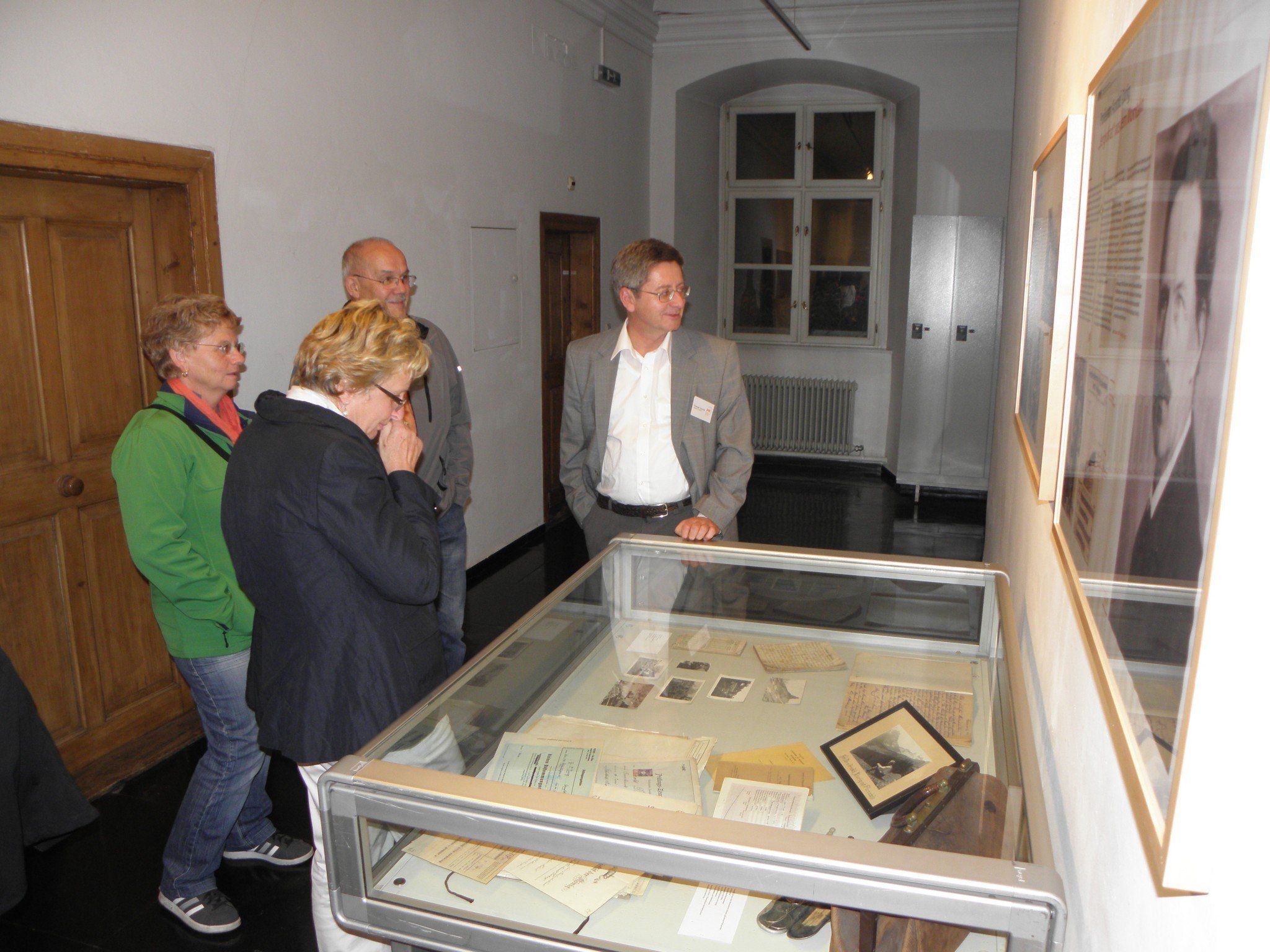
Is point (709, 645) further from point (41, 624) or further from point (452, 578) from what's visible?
point (41, 624)

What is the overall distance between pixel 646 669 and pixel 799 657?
348mm

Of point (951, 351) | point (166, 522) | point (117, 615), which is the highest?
point (951, 351)

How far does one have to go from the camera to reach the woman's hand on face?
210 centimetres

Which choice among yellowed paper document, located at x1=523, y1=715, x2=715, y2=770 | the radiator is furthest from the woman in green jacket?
the radiator

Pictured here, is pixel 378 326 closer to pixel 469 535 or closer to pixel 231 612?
pixel 231 612

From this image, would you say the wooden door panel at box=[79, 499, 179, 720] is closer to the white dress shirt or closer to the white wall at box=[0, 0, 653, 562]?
the white wall at box=[0, 0, 653, 562]

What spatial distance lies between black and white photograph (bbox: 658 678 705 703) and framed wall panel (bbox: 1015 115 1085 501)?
2.54ft

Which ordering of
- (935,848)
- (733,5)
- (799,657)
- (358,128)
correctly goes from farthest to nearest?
(733,5), (358,128), (799,657), (935,848)

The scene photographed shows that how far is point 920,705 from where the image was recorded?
183 centimetres

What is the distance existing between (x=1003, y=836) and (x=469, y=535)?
4.61 m

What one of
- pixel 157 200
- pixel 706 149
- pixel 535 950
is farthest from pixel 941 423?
pixel 535 950

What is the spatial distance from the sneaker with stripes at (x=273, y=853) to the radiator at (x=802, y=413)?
6806 mm

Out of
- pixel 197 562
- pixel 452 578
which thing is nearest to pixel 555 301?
pixel 452 578

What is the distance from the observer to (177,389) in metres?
2.59
